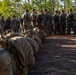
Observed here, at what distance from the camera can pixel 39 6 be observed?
48.2 m

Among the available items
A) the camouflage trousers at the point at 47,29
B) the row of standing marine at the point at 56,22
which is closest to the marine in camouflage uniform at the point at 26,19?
the row of standing marine at the point at 56,22

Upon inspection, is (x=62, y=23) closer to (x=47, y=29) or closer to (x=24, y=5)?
(x=47, y=29)

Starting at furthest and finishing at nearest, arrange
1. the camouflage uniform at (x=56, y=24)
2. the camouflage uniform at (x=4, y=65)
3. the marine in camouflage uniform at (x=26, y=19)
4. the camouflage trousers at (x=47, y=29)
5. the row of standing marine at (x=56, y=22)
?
the camouflage uniform at (x=56, y=24) < the camouflage trousers at (x=47, y=29) < the row of standing marine at (x=56, y=22) < the marine in camouflage uniform at (x=26, y=19) < the camouflage uniform at (x=4, y=65)

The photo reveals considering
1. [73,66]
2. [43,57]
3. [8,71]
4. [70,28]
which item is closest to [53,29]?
[70,28]

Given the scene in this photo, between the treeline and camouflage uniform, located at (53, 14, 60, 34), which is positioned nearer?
camouflage uniform, located at (53, 14, 60, 34)

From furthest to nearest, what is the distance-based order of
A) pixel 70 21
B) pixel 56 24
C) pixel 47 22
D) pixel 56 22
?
pixel 56 24, pixel 56 22, pixel 70 21, pixel 47 22

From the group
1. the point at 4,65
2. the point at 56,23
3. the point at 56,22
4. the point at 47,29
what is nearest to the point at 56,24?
the point at 56,23

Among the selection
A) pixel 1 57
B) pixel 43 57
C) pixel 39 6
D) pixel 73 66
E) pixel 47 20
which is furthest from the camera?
pixel 39 6

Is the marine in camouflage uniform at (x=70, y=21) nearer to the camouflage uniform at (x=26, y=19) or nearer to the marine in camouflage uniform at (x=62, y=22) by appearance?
the marine in camouflage uniform at (x=62, y=22)

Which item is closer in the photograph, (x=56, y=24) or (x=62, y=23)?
(x=62, y=23)

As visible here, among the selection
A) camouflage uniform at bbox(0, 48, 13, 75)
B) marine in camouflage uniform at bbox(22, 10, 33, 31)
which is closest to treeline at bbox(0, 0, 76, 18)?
Result: marine in camouflage uniform at bbox(22, 10, 33, 31)

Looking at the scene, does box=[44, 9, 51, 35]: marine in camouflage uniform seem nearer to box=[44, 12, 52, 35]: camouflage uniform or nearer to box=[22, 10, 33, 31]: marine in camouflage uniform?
box=[44, 12, 52, 35]: camouflage uniform

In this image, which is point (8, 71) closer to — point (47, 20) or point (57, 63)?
point (57, 63)

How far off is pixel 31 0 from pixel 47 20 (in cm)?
2270
